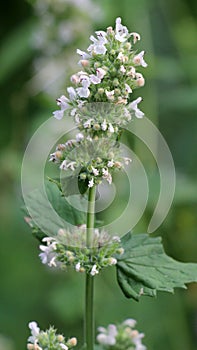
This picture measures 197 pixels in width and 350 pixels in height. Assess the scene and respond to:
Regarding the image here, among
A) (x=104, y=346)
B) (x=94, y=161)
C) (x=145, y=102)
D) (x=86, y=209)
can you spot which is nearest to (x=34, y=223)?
(x=86, y=209)

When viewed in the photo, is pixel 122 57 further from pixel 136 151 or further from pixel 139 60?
pixel 136 151

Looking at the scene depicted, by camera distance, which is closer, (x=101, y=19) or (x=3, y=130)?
(x=101, y=19)

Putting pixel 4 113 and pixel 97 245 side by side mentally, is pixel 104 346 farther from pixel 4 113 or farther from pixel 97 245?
pixel 4 113

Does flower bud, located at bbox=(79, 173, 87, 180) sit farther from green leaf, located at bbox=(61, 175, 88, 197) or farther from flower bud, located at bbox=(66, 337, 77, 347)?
flower bud, located at bbox=(66, 337, 77, 347)

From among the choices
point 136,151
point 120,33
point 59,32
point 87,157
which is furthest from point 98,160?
point 59,32

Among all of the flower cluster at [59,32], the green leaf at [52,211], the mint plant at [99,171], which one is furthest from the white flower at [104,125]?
the flower cluster at [59,32]

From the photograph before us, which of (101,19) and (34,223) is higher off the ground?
(101,19)

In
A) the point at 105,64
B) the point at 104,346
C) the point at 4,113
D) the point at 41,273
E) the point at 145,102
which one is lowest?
the point at 104,346

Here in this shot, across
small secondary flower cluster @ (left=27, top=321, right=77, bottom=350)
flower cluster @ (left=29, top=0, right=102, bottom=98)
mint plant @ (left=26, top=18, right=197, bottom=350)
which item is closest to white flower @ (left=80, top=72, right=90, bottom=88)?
mint plant @ (left=26, top=18, right=197, bottom=350)
